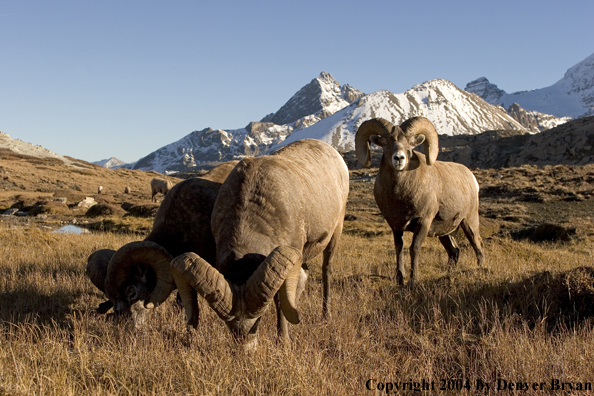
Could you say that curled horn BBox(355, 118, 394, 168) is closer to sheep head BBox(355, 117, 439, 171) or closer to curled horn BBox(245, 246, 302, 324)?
sheep head BBox(355, 117, 439, 171)

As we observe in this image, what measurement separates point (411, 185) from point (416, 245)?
1233 mm

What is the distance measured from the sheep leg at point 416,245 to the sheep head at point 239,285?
520cm

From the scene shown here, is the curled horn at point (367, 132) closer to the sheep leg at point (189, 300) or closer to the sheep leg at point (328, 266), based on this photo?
the sheep leg at point (328, 266)

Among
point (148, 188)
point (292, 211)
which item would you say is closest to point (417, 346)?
point (292, 211)

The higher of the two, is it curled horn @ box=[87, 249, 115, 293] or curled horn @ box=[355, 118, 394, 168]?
curled horn @ box=[355, 118, 394, 168]

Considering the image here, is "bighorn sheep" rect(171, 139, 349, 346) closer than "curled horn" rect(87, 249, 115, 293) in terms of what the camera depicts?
Yes

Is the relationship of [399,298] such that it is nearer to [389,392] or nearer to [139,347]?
[389,392]

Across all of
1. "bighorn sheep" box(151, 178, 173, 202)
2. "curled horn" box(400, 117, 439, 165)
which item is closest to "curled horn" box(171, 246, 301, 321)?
"curled horn" box(400, 117, 439, 165)

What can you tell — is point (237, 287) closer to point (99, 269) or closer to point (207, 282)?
point (207, 282)

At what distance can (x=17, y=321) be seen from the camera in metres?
Answer: 6.51

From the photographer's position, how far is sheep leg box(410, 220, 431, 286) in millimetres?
9109

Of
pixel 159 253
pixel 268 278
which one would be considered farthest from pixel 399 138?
pixel 268 278

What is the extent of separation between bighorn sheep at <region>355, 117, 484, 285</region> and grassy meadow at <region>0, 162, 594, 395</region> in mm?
1101

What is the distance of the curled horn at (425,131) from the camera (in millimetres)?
9297
